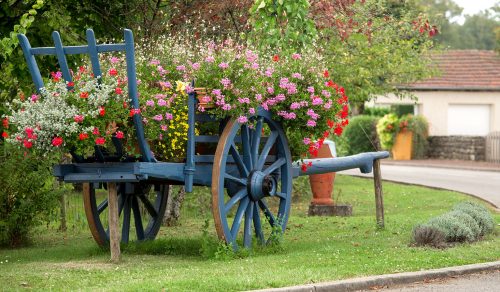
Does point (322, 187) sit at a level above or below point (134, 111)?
below

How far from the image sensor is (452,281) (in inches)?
365

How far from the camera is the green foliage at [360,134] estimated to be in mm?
39531

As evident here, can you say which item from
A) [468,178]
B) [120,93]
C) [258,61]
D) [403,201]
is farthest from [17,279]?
[468,178]

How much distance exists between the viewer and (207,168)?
10.6m

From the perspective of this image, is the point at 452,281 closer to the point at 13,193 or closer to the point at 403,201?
the point at 13,193

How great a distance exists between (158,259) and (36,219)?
2.69 meters

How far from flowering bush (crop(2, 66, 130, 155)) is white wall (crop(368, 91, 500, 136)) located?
3435 centimetres

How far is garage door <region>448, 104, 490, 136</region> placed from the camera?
43500mm

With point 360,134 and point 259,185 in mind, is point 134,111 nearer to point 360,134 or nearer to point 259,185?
point 259,185

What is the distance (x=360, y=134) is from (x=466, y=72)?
7.36 m

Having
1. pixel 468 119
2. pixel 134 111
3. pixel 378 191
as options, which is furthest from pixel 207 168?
pixel 468 119

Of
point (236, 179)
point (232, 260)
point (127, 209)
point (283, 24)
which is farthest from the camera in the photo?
point (283, 24)

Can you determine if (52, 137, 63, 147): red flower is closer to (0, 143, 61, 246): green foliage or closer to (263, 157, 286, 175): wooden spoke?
(263, 157, 286, 175): wooden spoke

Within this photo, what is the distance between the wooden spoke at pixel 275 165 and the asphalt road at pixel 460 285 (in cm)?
242
